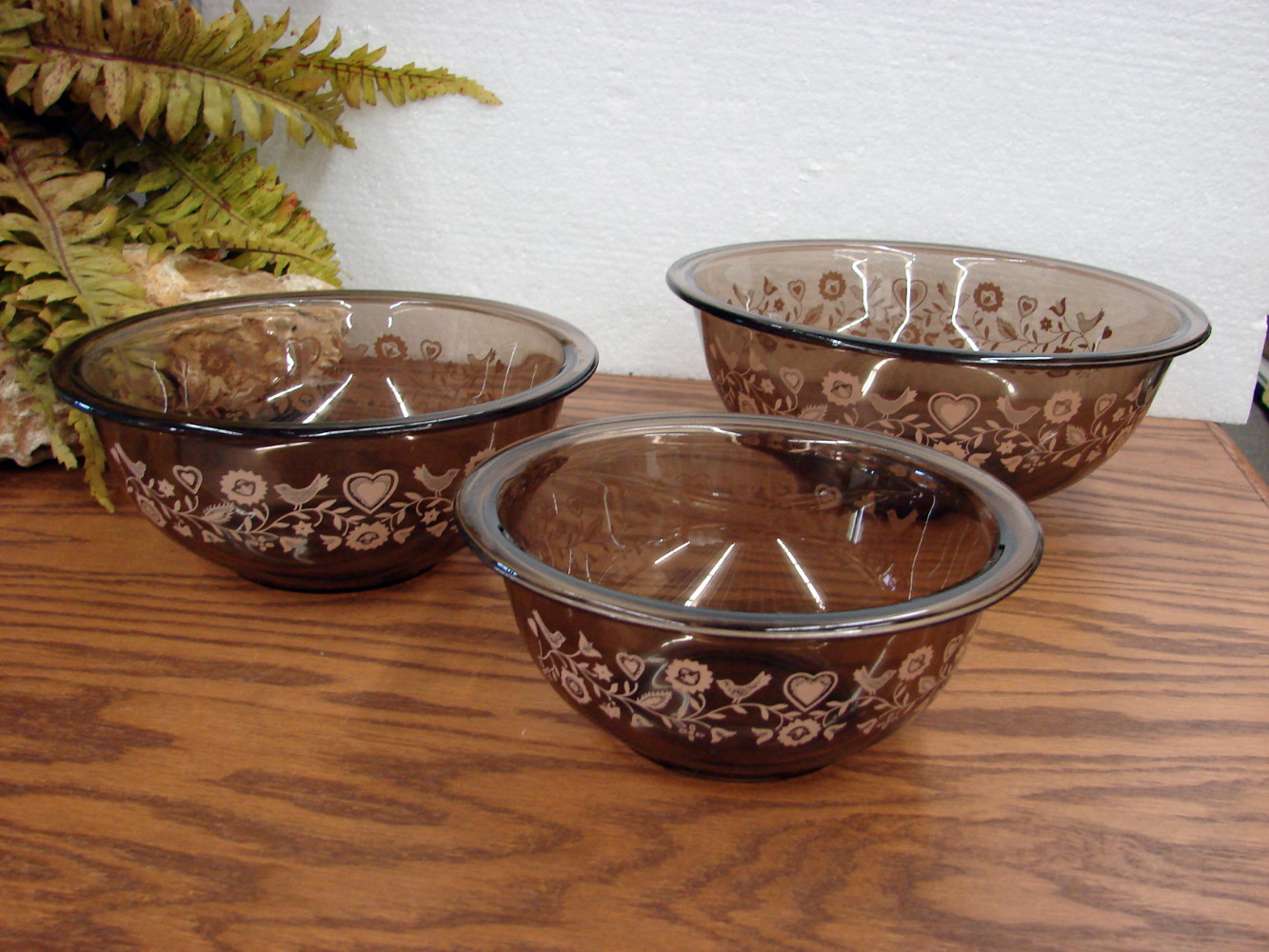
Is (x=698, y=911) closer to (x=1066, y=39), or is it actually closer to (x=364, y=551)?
(x=364, y=551)

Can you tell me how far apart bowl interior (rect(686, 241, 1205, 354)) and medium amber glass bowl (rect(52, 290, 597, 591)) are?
0.20m

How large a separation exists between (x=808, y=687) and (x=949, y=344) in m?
0.54

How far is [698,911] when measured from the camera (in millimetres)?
400

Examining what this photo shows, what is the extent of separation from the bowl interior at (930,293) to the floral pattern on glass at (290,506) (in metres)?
0.32

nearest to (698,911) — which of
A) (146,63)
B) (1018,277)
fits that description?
(1018,277)

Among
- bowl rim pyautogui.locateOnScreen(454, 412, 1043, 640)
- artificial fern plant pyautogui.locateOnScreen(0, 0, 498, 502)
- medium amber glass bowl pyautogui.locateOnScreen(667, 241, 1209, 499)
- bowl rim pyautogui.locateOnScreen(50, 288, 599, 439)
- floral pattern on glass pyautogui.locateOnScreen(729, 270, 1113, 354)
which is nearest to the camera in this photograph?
bowl rim pyautogui.locateOnScreen(454, 412, 1043, 640)

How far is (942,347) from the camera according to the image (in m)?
0.68

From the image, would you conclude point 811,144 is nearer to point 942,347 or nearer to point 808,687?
point 942,347

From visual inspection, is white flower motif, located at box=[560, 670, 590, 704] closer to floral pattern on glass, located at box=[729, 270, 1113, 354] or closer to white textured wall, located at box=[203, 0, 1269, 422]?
floral pattern on glass, located at box=[729, 270, 1113, 354]

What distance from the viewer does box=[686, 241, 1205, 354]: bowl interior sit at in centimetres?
81

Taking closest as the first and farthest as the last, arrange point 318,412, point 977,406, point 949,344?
point 977,406
point 318,412
point 949,344

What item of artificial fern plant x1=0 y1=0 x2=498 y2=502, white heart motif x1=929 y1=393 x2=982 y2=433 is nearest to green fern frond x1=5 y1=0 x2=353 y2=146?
artificial fern plant x1=0 y1=0 x2=498 y2=502

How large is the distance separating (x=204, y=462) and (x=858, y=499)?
0.36 meters

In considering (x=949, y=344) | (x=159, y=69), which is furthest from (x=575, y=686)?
(x=159, y=69)
